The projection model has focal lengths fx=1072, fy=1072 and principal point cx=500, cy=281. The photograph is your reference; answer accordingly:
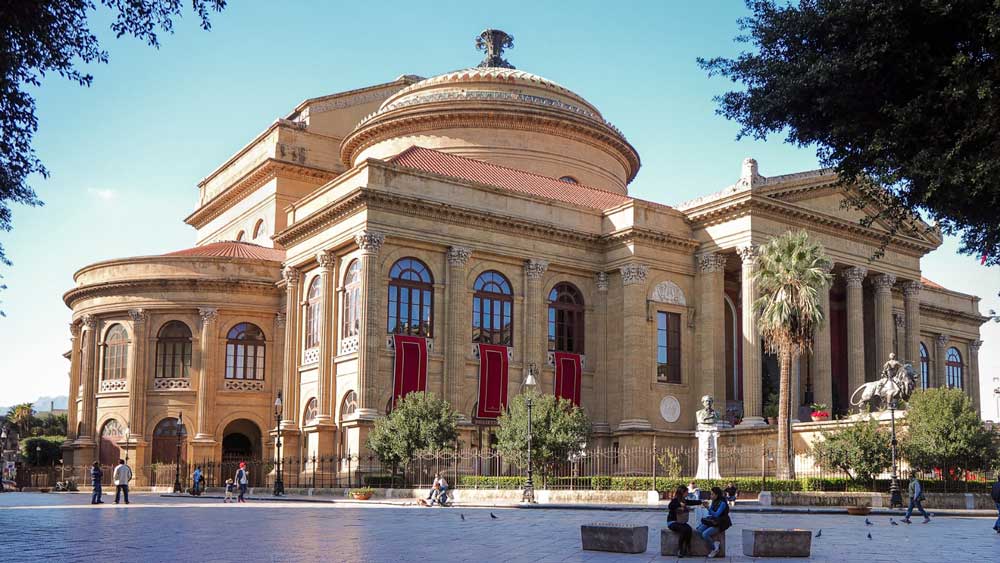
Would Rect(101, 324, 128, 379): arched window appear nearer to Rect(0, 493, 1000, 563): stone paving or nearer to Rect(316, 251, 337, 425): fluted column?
Rect(316, 251, 337, 425): fluted column

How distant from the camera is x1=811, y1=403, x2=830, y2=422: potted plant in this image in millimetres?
42469

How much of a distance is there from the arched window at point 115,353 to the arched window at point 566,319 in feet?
65.3

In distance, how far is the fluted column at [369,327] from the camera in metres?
39.4

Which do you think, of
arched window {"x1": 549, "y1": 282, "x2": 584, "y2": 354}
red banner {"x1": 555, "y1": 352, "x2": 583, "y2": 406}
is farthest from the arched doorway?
arched window {"x1": 549, "y1": 282, "x2": 584, "y2": 354}

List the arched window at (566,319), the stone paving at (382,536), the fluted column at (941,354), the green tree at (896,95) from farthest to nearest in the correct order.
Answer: the fluted column at (941,354)
the arched window at (566,319)
the stone paving at (382,536)
the green tree at (896,95)

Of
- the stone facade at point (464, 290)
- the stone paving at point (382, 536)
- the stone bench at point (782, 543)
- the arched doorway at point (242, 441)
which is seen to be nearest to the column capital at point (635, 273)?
the stone facade at point (464, 290)

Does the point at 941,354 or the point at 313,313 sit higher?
the point at 313,313

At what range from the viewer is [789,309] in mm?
38062

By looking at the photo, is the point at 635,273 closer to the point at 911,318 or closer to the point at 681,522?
the point at 911,318

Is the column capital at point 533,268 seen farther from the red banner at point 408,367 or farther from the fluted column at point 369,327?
the fluted column at point 369,327

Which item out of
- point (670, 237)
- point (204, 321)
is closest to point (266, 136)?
point (204, 321)

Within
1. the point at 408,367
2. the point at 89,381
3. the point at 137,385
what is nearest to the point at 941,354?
the point at 408,367

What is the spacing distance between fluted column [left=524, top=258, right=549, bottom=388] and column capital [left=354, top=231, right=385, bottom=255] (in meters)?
7.23

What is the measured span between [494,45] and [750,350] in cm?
2475
